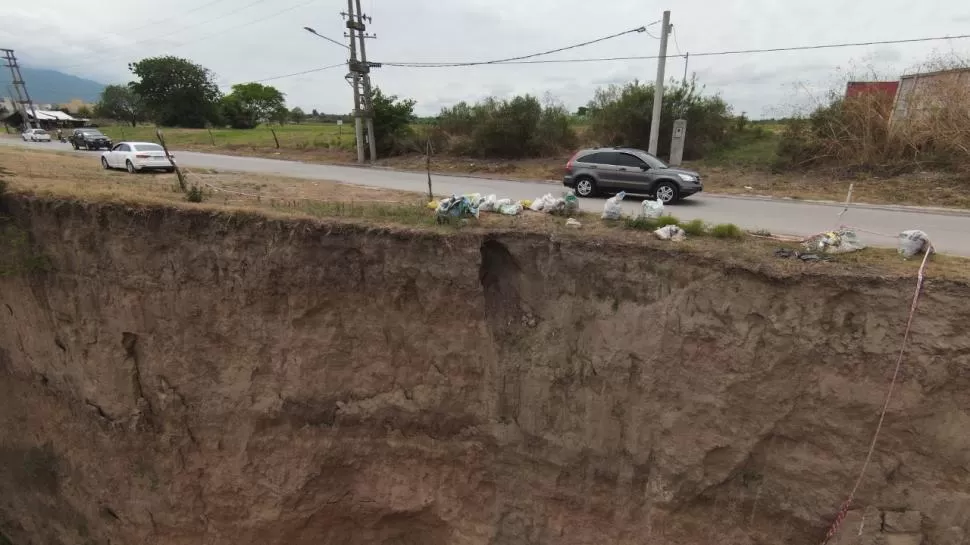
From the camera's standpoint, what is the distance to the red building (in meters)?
18.0

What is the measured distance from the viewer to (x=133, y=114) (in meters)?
63.2

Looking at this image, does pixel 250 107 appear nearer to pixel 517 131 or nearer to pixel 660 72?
pixel 517 131

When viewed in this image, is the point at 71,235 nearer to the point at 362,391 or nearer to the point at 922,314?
the point at 362,391

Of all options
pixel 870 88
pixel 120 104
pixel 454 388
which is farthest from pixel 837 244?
pixel 120 104

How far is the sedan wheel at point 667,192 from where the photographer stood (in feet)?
43.9

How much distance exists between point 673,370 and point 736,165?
51.8 feet

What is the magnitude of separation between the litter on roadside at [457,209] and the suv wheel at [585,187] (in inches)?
290

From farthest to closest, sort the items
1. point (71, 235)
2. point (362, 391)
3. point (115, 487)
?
point (115, 487) → point (71, 235) → point (362, 391)

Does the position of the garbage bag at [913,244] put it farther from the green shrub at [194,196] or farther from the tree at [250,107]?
the tree at [250,107]

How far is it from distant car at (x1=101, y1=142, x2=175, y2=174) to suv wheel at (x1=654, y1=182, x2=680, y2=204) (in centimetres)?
1562

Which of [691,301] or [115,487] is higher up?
[691,301]

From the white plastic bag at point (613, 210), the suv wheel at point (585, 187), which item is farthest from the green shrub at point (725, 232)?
the suv wheel at point (585, 187)

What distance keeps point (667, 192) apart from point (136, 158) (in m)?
17.1

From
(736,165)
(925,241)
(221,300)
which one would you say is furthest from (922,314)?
(736,165)
